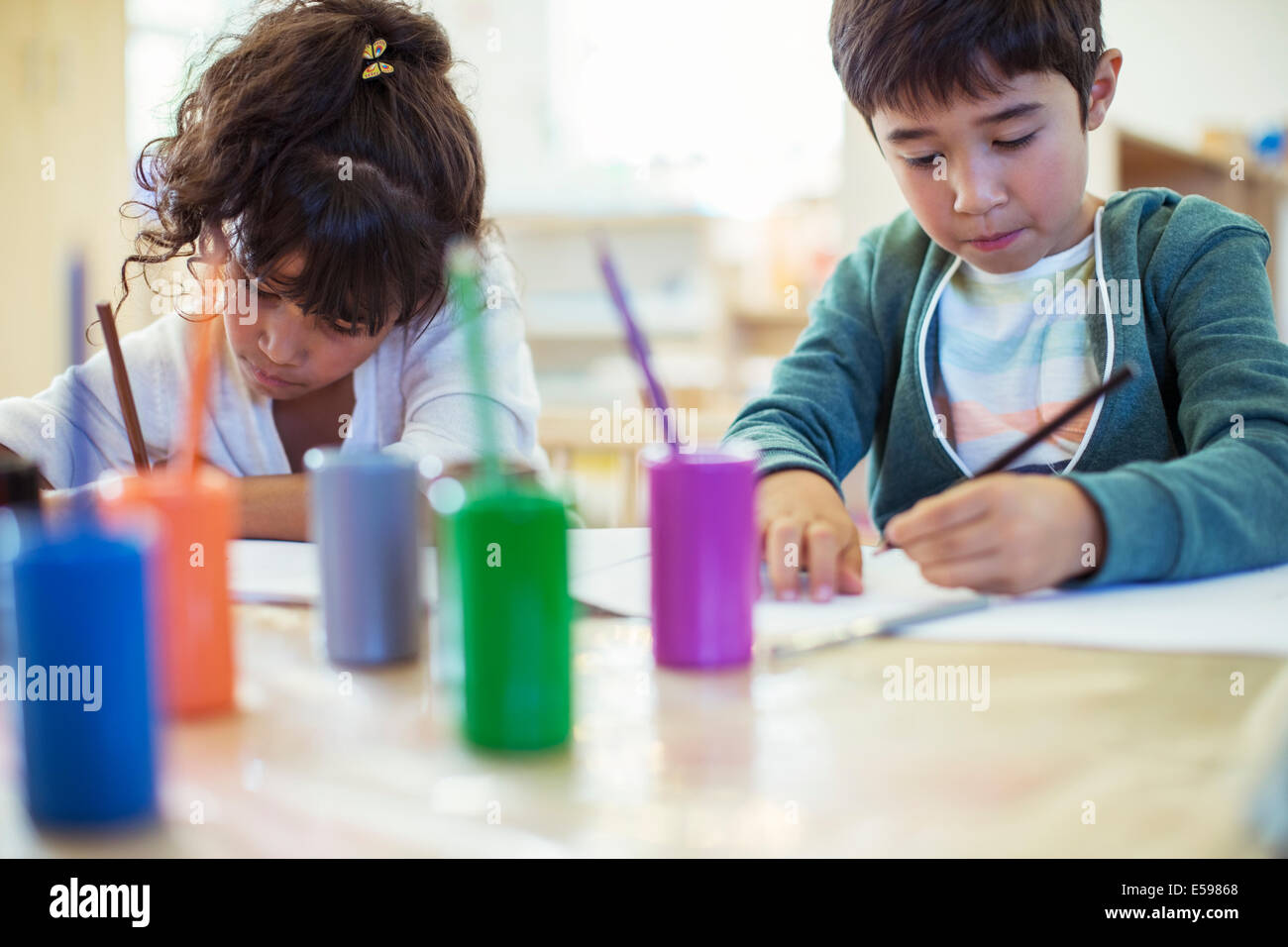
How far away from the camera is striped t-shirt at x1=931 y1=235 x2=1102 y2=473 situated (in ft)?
3.66

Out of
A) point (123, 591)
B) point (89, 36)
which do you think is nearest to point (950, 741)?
point (123, 591)

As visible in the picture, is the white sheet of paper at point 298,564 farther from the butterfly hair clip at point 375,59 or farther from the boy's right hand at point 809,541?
the butterfly hair clip at point 375,59

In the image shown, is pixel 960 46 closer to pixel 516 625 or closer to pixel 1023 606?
pixel 1023 606

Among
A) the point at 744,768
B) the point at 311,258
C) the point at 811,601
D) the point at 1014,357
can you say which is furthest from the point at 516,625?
the point at 1014,357

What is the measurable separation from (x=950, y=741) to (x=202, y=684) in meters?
0.32

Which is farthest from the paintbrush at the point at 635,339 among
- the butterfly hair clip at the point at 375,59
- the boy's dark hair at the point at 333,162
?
the butterfly hair clip at the point at 375,59

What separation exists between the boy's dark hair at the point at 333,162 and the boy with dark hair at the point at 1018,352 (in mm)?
332

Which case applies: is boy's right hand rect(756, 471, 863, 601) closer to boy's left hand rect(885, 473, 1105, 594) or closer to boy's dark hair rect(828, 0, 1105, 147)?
boy's left hand rect(885, 473, 1105, 594)

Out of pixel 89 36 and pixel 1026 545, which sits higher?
pixel 89 36

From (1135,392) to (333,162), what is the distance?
2.35 feet

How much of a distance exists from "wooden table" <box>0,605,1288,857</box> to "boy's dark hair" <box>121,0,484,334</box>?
479 millimetres
